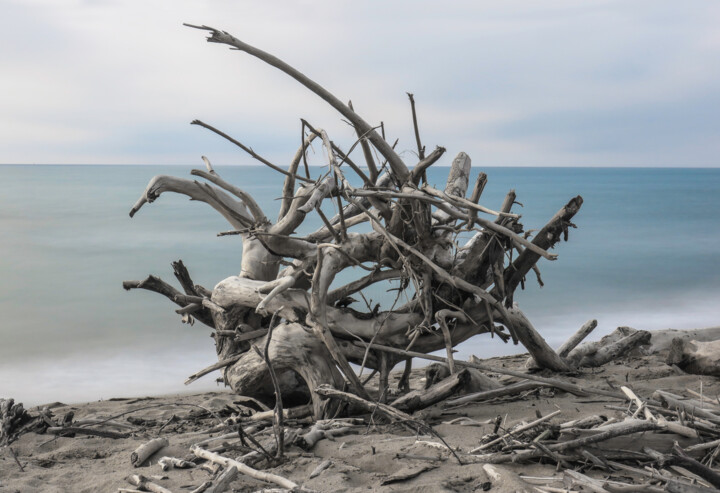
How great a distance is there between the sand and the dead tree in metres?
0.42

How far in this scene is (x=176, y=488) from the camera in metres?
2.92

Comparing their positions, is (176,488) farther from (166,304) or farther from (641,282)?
(641,282)

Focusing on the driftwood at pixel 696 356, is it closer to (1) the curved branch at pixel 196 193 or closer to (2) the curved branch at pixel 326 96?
(2) the curved branch at pixel 326 96

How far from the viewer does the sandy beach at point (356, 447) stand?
2830 millimetres

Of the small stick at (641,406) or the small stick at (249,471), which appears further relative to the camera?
the small stick at (641,406)

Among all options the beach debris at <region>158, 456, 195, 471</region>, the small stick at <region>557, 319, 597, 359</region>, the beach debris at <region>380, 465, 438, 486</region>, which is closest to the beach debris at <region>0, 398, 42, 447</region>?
the beach debris at <region>158, 456, 195, 471</region>

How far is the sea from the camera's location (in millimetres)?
7398

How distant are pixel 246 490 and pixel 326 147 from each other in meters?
1.95

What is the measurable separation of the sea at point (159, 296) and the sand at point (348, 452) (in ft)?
4.51

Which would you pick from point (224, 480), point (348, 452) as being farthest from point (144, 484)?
point (348, 452)

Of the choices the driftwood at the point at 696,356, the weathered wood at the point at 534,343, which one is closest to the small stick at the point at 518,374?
the weathered wood at the point at 534,343

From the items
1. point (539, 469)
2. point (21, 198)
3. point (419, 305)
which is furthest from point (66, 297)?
point (21, 198)

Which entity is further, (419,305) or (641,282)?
(641,282)

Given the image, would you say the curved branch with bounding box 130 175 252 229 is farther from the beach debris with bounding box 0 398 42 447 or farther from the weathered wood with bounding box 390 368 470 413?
the weathered wood with bounding box 390 368 470 413
